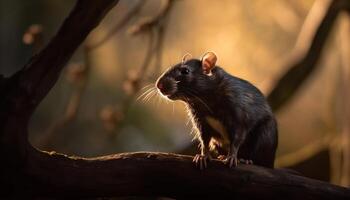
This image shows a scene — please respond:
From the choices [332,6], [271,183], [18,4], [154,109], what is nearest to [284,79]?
[332,6]

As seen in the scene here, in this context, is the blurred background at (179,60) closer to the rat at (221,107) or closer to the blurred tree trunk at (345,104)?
the blurred tree trunk at (345,104)

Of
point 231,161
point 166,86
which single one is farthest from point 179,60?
point 231,161

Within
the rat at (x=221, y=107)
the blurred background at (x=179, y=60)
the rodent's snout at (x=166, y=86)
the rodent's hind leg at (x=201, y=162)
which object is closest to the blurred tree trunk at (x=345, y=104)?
the blurred background at (x=179, y=60)

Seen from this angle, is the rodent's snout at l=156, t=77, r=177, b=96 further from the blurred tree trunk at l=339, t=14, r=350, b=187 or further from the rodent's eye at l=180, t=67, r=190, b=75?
the blurred tree trunk at l=339, t=14, r=350, b=187

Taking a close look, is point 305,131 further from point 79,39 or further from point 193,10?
point 79,39

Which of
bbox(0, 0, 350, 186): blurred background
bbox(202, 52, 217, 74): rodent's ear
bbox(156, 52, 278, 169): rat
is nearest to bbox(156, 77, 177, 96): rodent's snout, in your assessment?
bbox(156, 52, 278, 169): rat

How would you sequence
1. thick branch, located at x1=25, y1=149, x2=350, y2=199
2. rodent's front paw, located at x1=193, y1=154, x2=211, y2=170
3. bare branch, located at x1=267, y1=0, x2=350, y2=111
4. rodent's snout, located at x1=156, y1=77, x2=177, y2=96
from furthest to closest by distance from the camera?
1. bare branch, located at x1=267, y1=0, x2=350, y2=111
2. rodent's snout, located at x1=156, y1=77, x2=177, y2=96
3. rodent's front paw, located at x1=193, y1=154, x2=211, y2=170
4. thick branch, located at x1=25, y1=149, x2=350, y2=199

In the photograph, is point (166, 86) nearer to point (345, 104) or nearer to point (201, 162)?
point (201, 162)
